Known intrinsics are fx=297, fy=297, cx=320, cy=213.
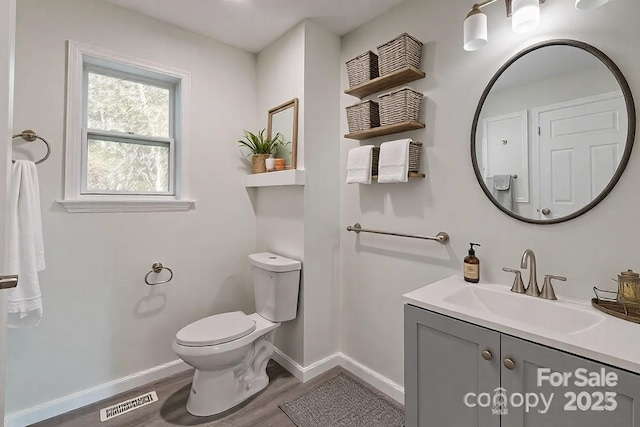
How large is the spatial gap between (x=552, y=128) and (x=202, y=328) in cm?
211

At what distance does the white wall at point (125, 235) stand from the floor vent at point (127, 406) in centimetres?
18

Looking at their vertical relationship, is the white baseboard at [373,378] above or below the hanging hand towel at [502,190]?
below

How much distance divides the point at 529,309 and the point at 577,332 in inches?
11.4

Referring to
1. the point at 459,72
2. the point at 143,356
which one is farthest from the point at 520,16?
the point at 143,356

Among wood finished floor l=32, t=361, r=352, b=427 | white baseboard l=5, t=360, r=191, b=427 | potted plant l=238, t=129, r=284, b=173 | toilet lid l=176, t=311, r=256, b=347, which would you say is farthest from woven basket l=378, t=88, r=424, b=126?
white baseboard l=5, t=360, r=191, b=427

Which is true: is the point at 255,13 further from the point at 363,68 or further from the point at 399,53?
the point at 399,53

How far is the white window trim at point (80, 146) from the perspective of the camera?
1.74m

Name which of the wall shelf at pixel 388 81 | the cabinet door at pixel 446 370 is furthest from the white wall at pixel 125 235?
the cabinet door at pixel 446 370

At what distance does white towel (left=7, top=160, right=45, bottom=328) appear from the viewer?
1431 mm

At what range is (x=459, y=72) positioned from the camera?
1587mm

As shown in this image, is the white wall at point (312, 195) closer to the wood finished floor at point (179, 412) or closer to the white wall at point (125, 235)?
the wood finished floor at point (179, 412)

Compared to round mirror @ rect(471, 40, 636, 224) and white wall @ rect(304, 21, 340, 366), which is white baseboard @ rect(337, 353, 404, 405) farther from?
round mirror @ rect(471, 40, 636, 224)

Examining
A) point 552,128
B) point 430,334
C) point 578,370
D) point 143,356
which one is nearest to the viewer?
point 578,370

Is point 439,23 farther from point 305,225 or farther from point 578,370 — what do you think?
point 578,370
